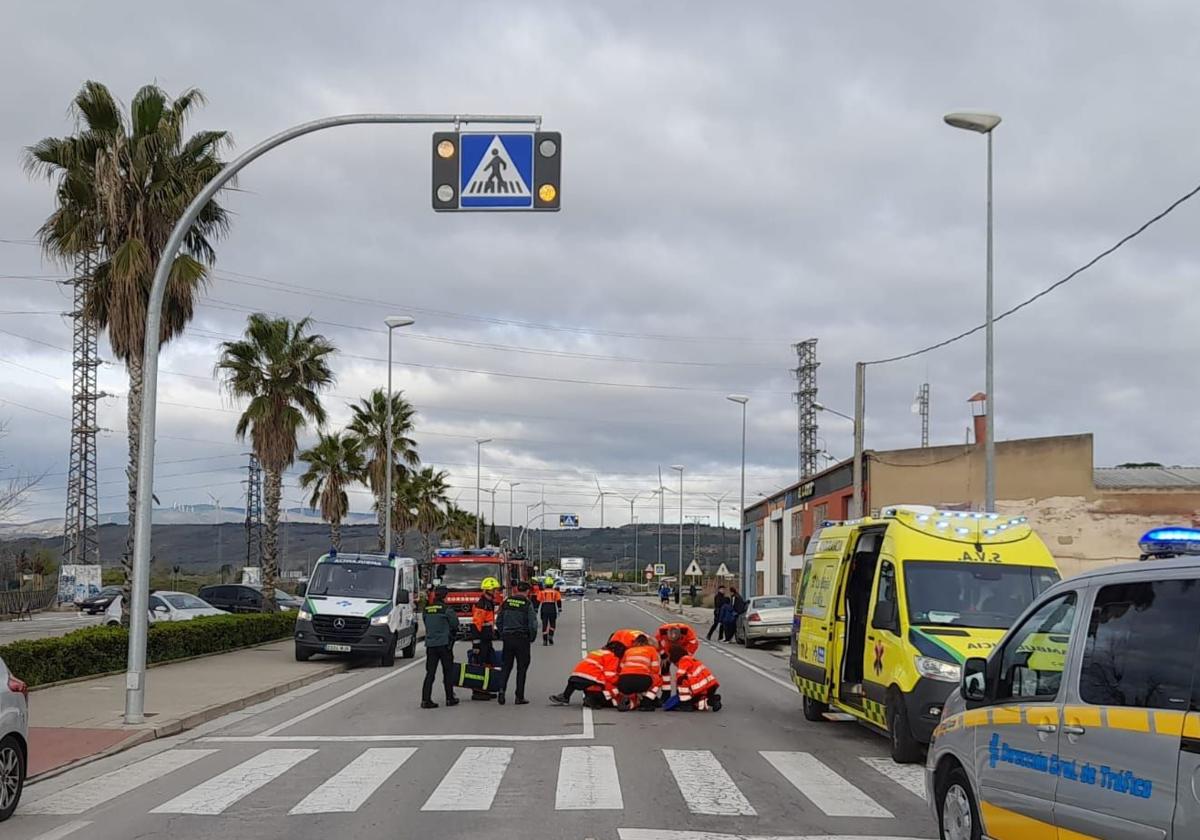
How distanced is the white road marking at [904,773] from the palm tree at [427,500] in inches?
2360

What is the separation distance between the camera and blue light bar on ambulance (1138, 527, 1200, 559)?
638 cm

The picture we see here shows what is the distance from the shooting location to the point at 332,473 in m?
49.4

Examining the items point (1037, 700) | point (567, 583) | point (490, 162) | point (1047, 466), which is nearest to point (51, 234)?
point (490, 162)

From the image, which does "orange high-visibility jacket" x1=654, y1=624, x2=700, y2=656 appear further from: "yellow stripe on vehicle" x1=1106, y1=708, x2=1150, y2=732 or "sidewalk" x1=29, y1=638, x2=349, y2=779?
"yellow stripe on vehicle" x1=1106, y1=708, x2=1150, y2=732

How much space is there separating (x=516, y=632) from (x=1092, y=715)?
12180 millimetres

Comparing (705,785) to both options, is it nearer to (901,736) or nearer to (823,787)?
(823,787)

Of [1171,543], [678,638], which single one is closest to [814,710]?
[678,638]

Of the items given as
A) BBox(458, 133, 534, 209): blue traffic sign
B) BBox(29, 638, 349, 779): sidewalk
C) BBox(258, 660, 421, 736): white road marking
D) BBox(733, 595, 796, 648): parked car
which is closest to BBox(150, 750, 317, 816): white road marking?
BBox(29, 638, 349, 779): sidewalk

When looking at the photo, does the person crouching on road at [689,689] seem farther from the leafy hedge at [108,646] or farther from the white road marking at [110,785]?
the leafy hedge at [108,646]

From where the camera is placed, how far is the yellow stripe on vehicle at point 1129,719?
5.34 meters

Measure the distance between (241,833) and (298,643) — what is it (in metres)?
17.4

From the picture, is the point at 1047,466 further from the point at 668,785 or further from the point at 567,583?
the point at 567,583

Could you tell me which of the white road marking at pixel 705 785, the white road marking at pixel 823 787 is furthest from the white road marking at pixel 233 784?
the white road marking at pixel 823 787

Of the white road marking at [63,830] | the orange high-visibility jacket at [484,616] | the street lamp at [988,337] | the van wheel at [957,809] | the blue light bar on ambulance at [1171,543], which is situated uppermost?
the street lamp at [988,337]
